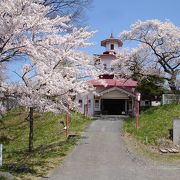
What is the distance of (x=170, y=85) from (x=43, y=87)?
23.2 meters

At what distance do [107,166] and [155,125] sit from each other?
31.8 ft

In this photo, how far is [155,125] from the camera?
24109 millimetres

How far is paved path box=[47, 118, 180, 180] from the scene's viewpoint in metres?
13.2

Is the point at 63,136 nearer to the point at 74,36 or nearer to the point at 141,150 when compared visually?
the point at 141,150

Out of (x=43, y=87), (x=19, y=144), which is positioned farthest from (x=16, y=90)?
(x=19, y=144)

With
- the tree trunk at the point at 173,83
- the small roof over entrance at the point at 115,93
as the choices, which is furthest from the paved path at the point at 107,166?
the small roof over entrance at the point at 115,93

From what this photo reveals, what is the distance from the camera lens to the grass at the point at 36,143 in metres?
14.6

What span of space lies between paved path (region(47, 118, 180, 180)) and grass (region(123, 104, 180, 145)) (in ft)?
5.35

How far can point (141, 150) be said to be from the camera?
1898 centimetres

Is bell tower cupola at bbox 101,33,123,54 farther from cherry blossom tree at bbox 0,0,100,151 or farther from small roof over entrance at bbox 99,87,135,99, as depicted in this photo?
cherry blossom tree at bbox 0,0,100,151

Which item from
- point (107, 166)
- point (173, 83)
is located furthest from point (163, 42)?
point (107, 166)

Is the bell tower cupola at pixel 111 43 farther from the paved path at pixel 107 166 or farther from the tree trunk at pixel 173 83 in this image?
the paved path at pixel 107 166

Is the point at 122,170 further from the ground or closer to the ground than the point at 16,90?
closer to the ground

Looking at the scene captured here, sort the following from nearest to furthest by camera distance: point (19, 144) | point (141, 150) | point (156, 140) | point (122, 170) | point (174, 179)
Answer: point (174, 179) → point (122, 170) → point (141, 150) → point (156, 140) → point (19, 144)
